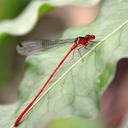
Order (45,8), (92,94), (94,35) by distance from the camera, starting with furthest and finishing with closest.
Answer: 1. (45,8)
2. (94,35)
3. (92,94)

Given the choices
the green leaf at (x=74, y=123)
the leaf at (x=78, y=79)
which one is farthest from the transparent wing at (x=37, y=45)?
the green leaf at (x=74, y=123)

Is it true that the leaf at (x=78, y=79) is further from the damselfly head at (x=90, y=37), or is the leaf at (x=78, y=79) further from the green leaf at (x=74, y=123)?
the green leaf at (x=74, y=123)

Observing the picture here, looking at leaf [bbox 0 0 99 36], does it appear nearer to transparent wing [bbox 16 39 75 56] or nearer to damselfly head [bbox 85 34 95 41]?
transparent wing [bbox 16 39 75 56]

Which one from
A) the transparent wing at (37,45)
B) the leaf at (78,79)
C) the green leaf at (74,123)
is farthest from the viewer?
the green leaf at (74,123)

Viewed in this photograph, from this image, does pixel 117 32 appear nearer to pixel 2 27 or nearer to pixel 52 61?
pixel 52 61

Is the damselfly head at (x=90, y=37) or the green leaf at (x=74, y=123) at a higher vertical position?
the damselfly head at (x=90, y=37)

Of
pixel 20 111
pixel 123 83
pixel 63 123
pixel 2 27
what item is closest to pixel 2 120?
pixel 20 111

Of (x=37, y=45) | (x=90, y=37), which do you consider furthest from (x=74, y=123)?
(x=90, y=37)

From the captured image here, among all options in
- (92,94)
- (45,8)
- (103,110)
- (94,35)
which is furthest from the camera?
(103,110)
